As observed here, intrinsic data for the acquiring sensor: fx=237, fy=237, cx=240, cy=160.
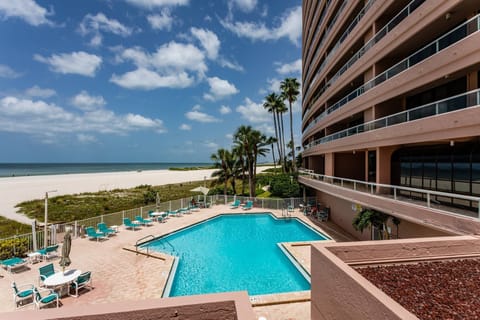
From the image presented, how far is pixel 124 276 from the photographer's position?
10695mm

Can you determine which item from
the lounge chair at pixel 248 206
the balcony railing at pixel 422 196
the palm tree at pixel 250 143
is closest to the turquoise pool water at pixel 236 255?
the lounge chair at pixel 248 206

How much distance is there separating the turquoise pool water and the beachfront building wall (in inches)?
213

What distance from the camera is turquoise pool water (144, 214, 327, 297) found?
1063 cm

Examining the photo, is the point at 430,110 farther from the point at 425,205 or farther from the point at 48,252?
the point at 48,252

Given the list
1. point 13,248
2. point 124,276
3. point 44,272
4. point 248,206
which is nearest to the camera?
A: point 44,272

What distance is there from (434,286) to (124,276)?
36.8 ft

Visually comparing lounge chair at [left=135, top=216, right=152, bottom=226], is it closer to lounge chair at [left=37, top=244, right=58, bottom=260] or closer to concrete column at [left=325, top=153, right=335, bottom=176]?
lounge chair at [left=37, top=244, right=58, bottom=260]

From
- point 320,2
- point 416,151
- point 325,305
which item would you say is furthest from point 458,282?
point 320,2

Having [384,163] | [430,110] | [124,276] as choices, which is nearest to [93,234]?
[124,276]

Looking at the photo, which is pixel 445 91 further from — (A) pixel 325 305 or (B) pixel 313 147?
(B) pixel 313 147

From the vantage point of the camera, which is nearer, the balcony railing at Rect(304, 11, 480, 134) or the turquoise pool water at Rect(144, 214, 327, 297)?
the balcony railing at Rect(304, 11, 480, 134)

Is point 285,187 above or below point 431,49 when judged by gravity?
below

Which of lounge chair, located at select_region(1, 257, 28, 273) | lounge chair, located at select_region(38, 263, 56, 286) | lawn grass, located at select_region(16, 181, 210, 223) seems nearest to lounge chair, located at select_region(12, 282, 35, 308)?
lounge chair, located at select_region(38, 263, 56, 286)

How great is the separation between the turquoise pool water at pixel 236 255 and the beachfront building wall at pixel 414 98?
5410 mm
